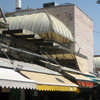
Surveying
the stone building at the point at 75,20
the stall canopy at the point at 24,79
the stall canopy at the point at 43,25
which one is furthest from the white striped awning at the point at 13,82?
the stone building at the point at 75,20

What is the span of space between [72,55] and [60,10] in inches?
262

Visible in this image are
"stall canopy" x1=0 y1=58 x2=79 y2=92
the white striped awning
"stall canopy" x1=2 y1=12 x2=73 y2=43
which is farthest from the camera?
"stall canopy" x1=2 y1=12 x2=73 y2=43

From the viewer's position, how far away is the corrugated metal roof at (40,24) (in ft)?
57.8

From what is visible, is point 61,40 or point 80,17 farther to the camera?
point 80,17

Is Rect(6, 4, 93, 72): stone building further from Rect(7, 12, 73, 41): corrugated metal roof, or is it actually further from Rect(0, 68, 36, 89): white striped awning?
Rect(0, 68, 36, 89): white striped awning

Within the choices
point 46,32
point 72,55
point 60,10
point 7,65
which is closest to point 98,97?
point 72,55

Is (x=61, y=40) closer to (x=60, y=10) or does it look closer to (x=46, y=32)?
(x=46, y=32)

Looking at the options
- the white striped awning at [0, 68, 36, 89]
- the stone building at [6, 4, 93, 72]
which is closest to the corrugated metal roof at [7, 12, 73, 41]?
the stone building at [6, 4, 93, 72]

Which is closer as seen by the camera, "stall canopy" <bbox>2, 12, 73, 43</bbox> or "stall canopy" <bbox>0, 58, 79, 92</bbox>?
"stall canopy" <bbox>0, 58, 79, 92</bbox>

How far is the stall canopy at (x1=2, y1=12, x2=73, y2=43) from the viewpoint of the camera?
17.5 meters

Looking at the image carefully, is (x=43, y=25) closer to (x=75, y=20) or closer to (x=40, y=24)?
(x=40, y=24)

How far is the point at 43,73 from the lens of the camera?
38.9 ft

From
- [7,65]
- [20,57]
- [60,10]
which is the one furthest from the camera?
[60,10]

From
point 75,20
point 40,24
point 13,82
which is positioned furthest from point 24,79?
point 75,20
